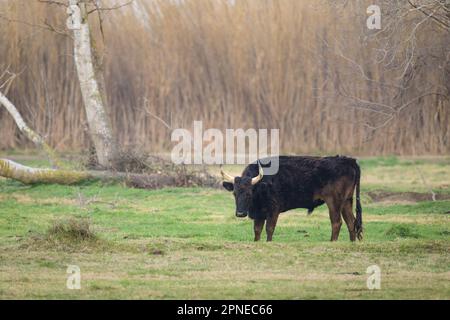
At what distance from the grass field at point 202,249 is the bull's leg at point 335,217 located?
32 cm

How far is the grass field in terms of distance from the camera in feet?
31.4

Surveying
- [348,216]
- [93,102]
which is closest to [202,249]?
[348,216]

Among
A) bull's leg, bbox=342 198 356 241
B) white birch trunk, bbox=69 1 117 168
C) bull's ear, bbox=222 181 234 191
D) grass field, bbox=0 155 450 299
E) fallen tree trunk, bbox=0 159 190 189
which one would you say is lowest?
grass field, bbox=0 155 450 299

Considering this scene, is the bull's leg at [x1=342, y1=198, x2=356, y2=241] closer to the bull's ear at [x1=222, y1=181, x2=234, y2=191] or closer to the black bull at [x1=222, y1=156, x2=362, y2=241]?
the black bull at [x1=222, y1=156, x2=362, y2=241]

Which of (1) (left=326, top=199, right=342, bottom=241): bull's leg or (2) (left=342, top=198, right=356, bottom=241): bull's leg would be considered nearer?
(1) (left=326, top=199, right=342, bottom=241): bull's leg

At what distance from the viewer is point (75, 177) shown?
1808 cm

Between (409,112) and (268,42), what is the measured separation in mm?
4019

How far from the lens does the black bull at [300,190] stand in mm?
13180

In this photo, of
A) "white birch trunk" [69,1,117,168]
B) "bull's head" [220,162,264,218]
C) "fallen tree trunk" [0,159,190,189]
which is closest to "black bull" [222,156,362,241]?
"bull's head" [220,162,264,218]

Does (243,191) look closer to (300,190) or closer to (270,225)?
(270,225)

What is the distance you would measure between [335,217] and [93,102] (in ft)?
24.2

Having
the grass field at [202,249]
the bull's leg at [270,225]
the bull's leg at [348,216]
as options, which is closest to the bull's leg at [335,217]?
the bull's leg at [348,216]

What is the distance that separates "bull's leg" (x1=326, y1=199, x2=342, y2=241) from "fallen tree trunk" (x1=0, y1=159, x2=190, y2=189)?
5689 mm

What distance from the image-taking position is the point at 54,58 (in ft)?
73.7
